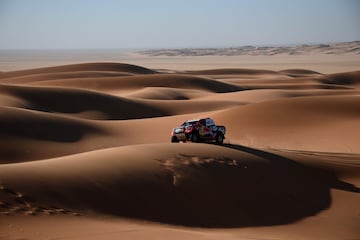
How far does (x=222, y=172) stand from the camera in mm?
12734

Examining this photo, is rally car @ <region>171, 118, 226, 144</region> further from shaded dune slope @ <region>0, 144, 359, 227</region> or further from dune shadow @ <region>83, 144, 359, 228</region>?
dune shadow @ <region>83, 144, 359, 228</region>

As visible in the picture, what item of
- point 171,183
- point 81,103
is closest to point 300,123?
point 171,183

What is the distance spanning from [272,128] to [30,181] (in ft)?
55.1

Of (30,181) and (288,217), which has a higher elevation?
(30,181)

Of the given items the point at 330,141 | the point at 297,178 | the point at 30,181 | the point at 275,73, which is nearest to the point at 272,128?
Answer: the point at 330,141

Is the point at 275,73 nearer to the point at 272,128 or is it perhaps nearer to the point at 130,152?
the point at 272,128

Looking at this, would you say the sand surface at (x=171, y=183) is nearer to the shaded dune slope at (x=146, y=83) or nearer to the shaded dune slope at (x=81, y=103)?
the shaded dune slope at (x=81, y=103)

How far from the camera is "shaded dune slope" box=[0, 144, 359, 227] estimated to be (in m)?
9.92

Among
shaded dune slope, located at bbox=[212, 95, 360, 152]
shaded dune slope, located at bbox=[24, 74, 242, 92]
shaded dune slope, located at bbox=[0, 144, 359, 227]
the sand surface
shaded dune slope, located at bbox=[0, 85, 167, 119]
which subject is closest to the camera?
the sand surface

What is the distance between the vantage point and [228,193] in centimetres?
1182

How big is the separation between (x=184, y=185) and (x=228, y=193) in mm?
1013

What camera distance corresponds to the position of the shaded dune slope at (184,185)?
9.92 meters

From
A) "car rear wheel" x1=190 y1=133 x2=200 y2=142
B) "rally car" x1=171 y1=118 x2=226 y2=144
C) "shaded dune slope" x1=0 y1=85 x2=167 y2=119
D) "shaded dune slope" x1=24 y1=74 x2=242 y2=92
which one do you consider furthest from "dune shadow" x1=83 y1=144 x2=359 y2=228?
"shaded dune slope" x1=24 y1=74 x2=242 y2=92

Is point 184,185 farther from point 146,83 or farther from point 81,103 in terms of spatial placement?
point 146,83
